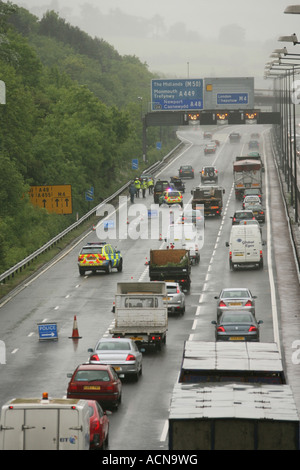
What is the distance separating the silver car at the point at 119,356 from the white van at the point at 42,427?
1256 cm

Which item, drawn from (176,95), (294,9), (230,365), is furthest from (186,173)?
Answer: (230,365)

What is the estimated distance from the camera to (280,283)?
5578 centimetres

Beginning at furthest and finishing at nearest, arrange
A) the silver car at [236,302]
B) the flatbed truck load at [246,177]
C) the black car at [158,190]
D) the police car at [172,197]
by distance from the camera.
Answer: the flatbed truck load at [246,177], the black car at [158,190], the police car at [172,197], the silver car at [236,302]

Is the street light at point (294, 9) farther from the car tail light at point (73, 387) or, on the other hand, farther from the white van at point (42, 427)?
the white van at point (42, 427)

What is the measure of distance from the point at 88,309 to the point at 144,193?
5066cm

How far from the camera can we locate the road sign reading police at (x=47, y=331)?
42875mm

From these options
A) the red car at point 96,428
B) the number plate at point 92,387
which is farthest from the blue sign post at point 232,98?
the red car at point 96,428

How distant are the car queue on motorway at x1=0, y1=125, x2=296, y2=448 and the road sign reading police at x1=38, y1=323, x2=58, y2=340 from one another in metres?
3.23

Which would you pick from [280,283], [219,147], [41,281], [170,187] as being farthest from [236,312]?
[219,147]

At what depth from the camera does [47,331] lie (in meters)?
42.9

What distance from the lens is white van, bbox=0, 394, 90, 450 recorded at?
21078 millimetres

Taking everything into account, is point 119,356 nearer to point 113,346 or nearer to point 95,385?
point 113,346

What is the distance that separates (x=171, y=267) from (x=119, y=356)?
64.2 ft

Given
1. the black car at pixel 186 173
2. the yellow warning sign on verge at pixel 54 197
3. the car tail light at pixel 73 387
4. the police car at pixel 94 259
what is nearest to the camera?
the car tail light at pixel 73 387
